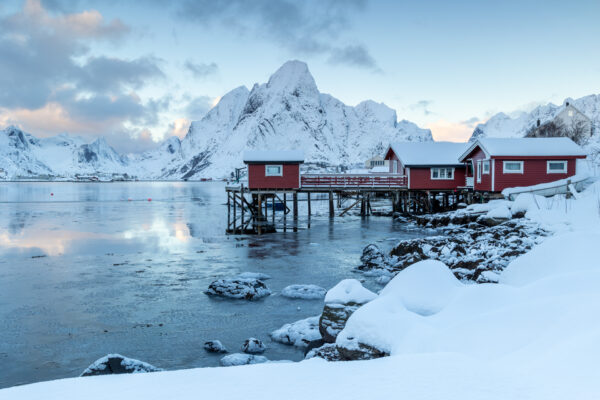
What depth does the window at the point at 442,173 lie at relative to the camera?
4056 centimetres

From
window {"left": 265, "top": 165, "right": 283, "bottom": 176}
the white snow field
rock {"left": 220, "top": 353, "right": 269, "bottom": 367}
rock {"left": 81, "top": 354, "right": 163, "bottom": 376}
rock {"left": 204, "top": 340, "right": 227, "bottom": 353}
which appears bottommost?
rock {"left": 204, "top": 340, "right": 227, "bottom": 353}

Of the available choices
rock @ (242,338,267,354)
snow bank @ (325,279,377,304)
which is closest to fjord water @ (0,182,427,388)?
rock @ (242,338,267,354)

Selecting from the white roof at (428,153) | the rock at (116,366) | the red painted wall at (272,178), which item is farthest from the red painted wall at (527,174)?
the rock at (116,366)

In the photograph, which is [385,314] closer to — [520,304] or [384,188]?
[520,304]

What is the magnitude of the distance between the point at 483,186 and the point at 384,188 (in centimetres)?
897

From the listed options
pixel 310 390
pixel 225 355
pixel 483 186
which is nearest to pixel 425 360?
pixel 310 390

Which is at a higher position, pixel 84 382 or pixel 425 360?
pixel 425 360

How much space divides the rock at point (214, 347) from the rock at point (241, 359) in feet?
2.92

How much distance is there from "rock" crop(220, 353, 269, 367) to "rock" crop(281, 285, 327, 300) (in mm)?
5461

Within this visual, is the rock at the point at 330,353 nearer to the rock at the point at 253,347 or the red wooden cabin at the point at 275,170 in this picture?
the rock at the point at 253,347

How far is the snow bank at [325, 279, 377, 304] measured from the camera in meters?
10.4

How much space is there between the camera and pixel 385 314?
7.76 metres

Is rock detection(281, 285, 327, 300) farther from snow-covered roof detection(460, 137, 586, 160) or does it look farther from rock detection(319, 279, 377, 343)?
snow-covered roof detection(460, 137, 586, 160)

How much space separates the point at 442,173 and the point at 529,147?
8136mm
